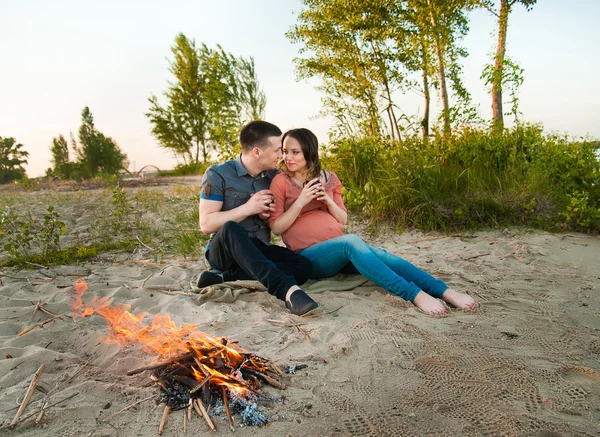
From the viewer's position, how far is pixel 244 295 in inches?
132

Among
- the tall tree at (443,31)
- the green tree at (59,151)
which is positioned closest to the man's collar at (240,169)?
the tall tree at (443,31)

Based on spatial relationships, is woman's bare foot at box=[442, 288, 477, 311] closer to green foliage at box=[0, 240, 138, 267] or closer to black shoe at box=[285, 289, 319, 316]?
black shoe at box=[285, 289, 319, 316]

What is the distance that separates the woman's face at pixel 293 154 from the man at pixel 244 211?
3.1 inches

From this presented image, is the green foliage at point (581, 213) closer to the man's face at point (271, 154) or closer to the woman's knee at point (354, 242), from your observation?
the woman's knee at point (354, 242)

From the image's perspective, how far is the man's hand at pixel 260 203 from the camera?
338 centimetres

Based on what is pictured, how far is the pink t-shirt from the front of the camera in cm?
354

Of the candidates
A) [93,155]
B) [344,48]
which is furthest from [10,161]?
[344,48]

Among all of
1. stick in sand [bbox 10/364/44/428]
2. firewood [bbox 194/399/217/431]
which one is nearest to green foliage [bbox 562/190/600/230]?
firewood [bbox 194/399/217/431]

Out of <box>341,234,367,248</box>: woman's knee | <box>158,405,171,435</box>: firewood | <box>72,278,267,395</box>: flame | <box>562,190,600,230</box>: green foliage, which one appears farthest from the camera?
<box>562,190,600,230</box>: green foliage

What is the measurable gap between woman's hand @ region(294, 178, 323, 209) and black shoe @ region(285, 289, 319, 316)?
728 millimetres

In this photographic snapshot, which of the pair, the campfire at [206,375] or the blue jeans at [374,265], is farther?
the blue jeans at [374,265]

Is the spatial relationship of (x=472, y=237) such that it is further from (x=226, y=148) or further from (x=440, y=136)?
(x=226, y=148)

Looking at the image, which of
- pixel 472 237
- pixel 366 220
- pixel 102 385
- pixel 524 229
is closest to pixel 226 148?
pixel 366 220

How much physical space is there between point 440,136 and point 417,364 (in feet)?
15.9
